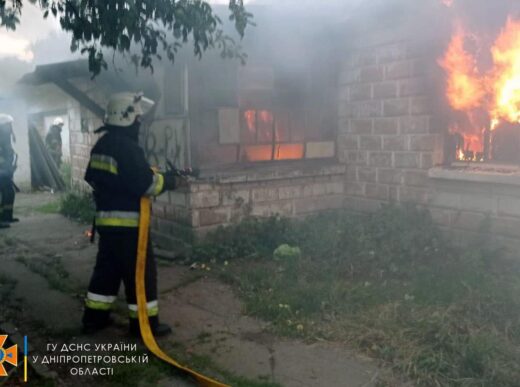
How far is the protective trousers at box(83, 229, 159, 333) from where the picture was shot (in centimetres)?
417

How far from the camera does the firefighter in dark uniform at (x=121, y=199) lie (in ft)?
13.4

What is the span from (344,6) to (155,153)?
354cm

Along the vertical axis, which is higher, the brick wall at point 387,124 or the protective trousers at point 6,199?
the brick wall at point 387,124

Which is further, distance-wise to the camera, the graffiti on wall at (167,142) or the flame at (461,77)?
the graffiti on wall at (167,142)

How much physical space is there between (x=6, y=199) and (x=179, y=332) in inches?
256

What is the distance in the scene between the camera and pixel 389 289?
5070mm

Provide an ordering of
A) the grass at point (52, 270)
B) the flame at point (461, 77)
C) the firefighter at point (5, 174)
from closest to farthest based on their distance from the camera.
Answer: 1. the grass at point (52, 270)
2. the flame at point (461, 77)
3. the firefighter at point (5, 174)

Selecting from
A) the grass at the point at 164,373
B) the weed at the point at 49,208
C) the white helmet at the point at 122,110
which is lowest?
the grass at the point at 164,373

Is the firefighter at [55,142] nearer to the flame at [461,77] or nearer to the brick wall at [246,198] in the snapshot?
the brick wall at [246,198]

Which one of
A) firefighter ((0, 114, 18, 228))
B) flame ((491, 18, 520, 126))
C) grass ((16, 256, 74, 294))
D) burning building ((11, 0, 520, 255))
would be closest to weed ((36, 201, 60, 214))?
firefighter ((0, 114, 18, 228))

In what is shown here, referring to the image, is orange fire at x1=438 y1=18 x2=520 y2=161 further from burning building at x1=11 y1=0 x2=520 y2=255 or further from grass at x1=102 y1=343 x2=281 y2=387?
grass at x1=102 y1=343 x2=281 y2=387

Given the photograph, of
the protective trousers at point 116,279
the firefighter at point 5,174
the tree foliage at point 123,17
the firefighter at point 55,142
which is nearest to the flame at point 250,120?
the tree foliage at point 123,17

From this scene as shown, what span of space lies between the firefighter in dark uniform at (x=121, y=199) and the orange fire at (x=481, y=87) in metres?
4.22

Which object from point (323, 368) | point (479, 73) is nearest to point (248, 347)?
point (323, 368)
